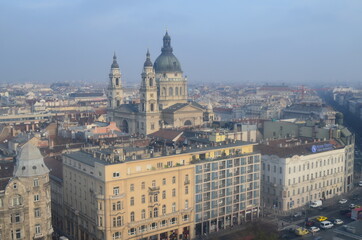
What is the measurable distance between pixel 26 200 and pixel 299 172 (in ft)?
164

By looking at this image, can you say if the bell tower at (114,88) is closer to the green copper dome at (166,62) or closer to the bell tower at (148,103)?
the green copper dome at (166,62)

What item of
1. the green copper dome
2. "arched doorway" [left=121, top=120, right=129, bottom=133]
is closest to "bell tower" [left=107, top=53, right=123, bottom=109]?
"arched doorway" [left=121, top=120, right=129, bottom=133]

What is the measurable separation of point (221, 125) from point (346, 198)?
40.1 metres

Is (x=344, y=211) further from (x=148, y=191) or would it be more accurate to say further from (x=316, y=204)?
(x=148, y=191)

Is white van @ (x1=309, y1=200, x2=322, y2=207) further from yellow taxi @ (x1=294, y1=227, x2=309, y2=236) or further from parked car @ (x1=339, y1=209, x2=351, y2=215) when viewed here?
yellow taxi @ (x1=294, y1=227, x2=309, y2=236)

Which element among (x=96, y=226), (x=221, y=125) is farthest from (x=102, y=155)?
(x=221, y=125)

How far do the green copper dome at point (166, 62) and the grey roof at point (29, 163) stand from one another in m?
85.5

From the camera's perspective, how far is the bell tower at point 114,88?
463ft

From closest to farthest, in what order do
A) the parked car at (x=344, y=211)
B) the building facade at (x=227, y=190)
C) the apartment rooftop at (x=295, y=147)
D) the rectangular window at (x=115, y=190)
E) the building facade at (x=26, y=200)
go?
the building facade at (x=26, y=200), the rectangular window at (x=115, y=190), the building facade at (x=227, y=190), the parked car at (x=344, y=211), the apartment rooftop at (x=295, y=147)

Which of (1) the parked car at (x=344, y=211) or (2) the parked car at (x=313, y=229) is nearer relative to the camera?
(2) the parked car at (x=313, y=229)

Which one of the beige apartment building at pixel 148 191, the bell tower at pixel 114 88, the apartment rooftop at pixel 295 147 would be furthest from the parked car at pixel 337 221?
the bell tower at pixel 114 88

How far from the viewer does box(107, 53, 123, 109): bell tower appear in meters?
141

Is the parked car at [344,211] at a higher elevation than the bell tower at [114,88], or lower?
lower

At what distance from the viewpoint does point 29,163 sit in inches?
2130
